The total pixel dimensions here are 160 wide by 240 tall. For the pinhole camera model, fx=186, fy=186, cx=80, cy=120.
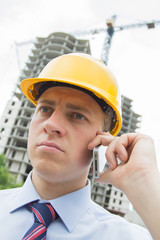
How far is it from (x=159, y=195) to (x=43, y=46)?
55.5 meters

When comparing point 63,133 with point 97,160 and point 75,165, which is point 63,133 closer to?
point 75,165

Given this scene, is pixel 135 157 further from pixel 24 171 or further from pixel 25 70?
pixel 25 70

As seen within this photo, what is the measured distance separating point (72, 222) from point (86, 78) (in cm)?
132

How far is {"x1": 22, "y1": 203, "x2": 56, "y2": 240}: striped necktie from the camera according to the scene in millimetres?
1335

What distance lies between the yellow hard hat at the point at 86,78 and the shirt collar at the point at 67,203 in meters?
0.90

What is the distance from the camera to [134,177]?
127cm

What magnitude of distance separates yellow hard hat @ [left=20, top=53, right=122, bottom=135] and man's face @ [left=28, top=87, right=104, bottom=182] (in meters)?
0.09

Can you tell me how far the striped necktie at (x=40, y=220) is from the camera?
52.6 inches

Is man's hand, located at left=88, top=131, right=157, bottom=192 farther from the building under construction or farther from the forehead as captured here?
the building under construction

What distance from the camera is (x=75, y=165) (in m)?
1.61

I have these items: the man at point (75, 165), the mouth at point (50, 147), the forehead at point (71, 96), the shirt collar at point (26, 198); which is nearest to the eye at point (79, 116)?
the man at point (75, 165)

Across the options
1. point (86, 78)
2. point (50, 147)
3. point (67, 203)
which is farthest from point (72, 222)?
→ point (86, 78)

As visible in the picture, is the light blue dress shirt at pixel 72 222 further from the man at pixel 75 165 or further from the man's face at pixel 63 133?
the man's face at pixel 63 133

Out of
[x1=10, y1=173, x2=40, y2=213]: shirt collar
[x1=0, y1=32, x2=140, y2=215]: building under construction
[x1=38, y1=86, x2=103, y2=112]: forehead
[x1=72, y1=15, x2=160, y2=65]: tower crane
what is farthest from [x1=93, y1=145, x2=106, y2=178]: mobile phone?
[x1=72, y1=15, x2=160, y2=65]: tower crane
